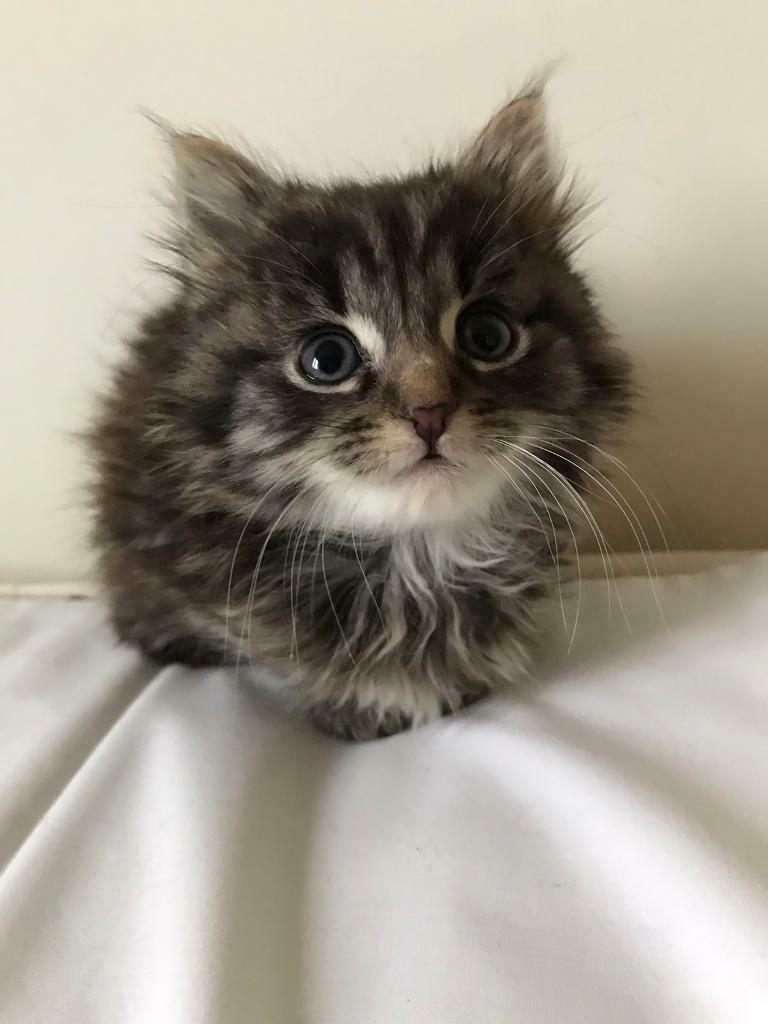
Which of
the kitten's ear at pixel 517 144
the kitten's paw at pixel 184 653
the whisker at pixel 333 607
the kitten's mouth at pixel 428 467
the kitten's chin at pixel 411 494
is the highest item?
the kitten's ear at pixel 517 144

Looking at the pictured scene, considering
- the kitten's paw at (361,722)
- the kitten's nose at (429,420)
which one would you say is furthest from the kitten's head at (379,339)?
the kitten's paw at (361,722)

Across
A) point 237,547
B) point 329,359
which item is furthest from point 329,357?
point 237,547

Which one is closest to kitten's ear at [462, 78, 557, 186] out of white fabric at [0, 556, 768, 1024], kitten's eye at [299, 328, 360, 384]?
kitten's eye at [299, 328, 360, 384]

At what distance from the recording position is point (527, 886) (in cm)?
77

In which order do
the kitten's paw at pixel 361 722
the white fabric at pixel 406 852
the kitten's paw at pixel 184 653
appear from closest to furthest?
the white fabric at pixel 406 852 → the kitten's paw at pixel 361 722 → the kitten's paw at pixel 184 653

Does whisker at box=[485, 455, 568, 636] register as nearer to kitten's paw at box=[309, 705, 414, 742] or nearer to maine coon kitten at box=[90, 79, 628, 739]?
maine coon kitten at box=[90, 79, 628, 739]

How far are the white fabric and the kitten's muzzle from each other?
38 centimetres

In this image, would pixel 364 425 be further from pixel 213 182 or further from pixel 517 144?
pixel 517 144

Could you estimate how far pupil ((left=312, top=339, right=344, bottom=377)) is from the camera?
0.94 metres

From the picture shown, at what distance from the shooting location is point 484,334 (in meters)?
0.99

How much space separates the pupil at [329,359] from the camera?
0.94m

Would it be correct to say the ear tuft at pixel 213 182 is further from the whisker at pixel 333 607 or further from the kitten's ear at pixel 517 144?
the whisker at pixel 333 607

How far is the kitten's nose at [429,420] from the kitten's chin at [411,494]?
1.1 inches

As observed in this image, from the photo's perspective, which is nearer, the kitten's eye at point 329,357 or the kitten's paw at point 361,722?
the kitten's eye at point 329,357
